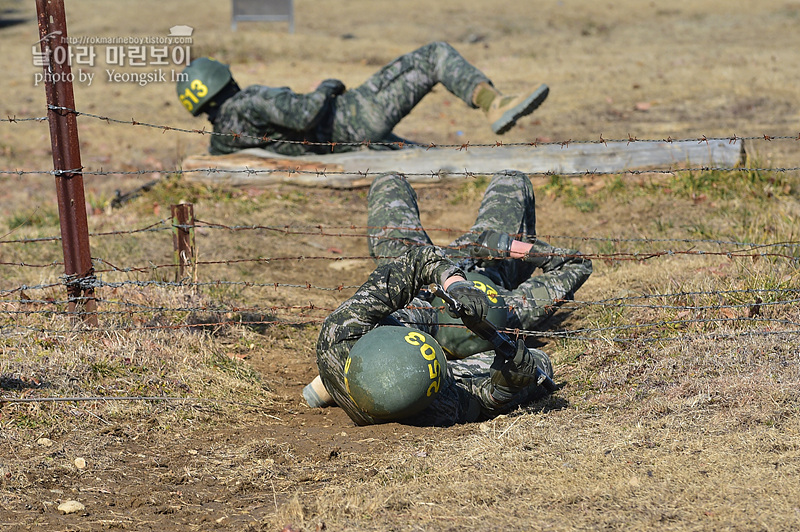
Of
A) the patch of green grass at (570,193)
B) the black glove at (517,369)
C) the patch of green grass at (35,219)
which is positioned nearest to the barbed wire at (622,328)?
the black glove at (517,369)

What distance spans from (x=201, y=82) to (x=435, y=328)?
392 centimetres

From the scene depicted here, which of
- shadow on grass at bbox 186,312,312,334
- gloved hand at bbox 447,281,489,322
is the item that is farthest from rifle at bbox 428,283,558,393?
shadow on grass at bbox 186,312,312,334

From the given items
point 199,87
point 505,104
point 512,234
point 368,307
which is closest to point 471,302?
point 368,307

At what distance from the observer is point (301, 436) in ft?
13.1

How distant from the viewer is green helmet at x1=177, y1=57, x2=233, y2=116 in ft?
24.4

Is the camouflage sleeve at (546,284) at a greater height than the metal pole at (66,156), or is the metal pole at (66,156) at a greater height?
the metal pole at (66,156)

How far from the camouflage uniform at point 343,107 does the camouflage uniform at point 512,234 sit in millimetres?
2026

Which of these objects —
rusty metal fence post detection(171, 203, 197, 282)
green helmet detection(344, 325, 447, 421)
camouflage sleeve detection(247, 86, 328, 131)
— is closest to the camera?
green helmet detection(344, 325, 447, 421)

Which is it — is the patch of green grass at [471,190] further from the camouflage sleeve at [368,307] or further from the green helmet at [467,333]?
the camouflage sleeve at [368,307]

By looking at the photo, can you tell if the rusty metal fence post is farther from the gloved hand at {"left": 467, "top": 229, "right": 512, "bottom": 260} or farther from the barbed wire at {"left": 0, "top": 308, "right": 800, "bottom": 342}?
the gloved hand at {"left": 467, "top": 229, "right": 512, "bottom": 260}

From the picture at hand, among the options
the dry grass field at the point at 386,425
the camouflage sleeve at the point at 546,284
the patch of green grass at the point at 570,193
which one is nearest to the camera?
the dry grass field at the point at 386,425

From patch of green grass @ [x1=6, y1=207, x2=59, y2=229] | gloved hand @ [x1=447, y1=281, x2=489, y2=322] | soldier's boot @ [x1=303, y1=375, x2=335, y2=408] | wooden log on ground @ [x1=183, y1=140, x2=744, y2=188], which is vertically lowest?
soldier's boot @ [x1=303, y1=375, x2=335, y2=408]

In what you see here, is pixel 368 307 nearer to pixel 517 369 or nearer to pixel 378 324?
pixel 378 324

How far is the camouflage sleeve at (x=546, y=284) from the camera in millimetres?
4816
